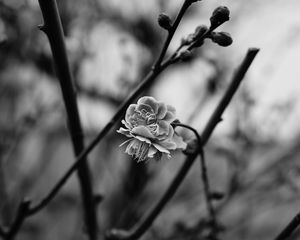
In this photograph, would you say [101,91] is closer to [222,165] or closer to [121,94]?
[121,94]

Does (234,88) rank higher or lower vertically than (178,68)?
higher

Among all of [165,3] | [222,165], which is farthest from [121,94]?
[222,165]

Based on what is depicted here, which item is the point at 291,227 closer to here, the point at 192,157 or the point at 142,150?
the point at 192,157

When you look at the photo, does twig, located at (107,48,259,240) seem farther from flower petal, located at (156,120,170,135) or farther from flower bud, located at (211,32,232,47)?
flower petal, located at (156,120,170,135)

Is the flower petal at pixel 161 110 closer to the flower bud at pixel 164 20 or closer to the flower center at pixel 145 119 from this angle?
the flower center at pixel 145 119

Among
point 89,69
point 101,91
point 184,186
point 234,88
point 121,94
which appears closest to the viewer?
point 234,88

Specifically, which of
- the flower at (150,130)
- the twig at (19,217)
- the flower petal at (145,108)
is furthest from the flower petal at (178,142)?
the twig at (19,217)

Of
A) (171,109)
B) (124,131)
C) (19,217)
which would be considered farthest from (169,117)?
(19,217)

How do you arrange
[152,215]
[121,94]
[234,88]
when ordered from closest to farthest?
[234,88] → [152,215] → [121,94]
